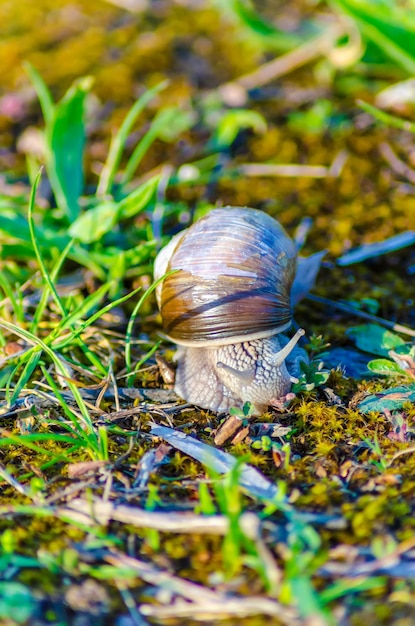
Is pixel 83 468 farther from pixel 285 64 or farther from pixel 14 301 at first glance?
pixel 285 64

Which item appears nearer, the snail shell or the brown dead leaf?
the brown dead leaf

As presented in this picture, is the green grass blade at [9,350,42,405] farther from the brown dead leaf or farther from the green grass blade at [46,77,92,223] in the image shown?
the green grass blade at [46,77,92,223]

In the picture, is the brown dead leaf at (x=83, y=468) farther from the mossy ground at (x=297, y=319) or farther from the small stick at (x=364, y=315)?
the small stick at (x=364, y=315)

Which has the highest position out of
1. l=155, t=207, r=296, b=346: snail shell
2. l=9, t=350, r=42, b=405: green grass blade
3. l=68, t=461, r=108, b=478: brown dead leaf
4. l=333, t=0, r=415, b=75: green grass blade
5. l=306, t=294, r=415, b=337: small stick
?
l=333, t=0, r=415, b=75: green grass blade

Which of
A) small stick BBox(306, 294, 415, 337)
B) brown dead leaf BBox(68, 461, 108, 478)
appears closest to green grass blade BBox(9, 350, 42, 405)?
brown dead leaf BBox(68, 461, 108, 478)

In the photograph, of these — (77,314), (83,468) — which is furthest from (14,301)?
(83,468)

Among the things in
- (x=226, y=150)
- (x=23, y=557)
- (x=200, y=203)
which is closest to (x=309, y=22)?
(x=226, y=150)

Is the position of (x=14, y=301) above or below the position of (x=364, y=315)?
above

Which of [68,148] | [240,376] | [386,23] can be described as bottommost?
[240,376]
